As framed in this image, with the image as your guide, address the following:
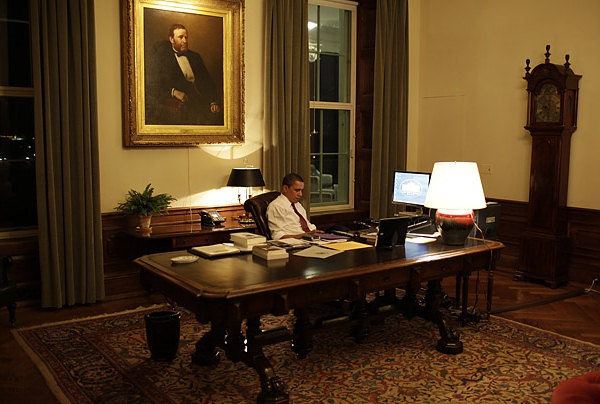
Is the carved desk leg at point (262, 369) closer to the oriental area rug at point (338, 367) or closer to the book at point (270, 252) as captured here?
the oriental area rug at point (338, 367)

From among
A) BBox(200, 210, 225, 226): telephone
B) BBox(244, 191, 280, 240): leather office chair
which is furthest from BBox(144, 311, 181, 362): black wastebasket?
BBox(200, 210, 225, 226): telephone

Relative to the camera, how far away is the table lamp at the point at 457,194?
4.07 m

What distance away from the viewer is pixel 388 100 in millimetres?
6996

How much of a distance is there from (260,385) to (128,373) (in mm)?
865

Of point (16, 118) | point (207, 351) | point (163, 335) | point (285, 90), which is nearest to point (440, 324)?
point (207, 351)

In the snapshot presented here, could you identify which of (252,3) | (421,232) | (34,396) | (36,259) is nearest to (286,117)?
(252,3)

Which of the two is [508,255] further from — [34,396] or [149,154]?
[34,396]

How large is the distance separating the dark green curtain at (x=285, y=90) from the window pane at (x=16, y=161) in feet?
7.02

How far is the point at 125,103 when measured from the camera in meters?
5.34

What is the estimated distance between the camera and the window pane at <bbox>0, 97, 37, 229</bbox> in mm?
5090

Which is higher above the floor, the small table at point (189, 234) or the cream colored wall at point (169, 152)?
the cream colored wall at point (169, 152)

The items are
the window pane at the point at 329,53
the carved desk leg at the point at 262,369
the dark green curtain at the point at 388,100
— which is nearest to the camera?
the carved desk leg at the point at 262,369

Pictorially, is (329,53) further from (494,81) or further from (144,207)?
(144,207)

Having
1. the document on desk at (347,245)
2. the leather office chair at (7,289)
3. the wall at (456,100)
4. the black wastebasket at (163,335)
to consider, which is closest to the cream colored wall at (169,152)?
the wall at (456,100)
